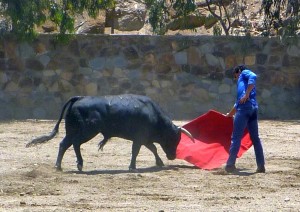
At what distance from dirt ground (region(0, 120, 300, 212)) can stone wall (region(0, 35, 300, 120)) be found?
14.3ft

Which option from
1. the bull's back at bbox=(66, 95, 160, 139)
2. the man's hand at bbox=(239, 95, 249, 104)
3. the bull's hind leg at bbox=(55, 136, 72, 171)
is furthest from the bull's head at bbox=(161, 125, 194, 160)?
the bull's hind leg at bbox=(55, 136, 72, 171)

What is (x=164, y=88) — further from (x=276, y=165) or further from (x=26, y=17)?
(x=276, y=165)

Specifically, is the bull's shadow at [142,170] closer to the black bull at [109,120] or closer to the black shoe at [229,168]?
the black bull at [109,120]

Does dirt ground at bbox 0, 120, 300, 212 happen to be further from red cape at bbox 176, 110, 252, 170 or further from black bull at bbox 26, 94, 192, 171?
black bull at bbox 26, 94, 192, 171

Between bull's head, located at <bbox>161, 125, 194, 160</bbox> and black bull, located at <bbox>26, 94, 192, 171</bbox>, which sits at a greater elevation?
black bull, located at <bbox>26, 94, 192, 171</bbox>

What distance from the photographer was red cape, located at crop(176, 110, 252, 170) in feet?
44.6

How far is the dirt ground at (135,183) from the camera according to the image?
33.6 feet

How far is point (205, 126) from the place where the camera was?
14055mm

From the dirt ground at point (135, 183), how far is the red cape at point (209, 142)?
0.65 ft

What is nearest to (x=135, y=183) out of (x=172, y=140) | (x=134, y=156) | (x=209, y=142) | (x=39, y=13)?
(x=134, y=156)

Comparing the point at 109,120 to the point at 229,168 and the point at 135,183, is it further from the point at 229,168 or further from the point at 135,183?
the point at 229,168

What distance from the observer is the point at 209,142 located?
45.7 ft

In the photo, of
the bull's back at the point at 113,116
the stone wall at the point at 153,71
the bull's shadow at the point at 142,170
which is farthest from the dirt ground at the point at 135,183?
the stone wall at the point at 153,71

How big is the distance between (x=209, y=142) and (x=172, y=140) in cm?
68
